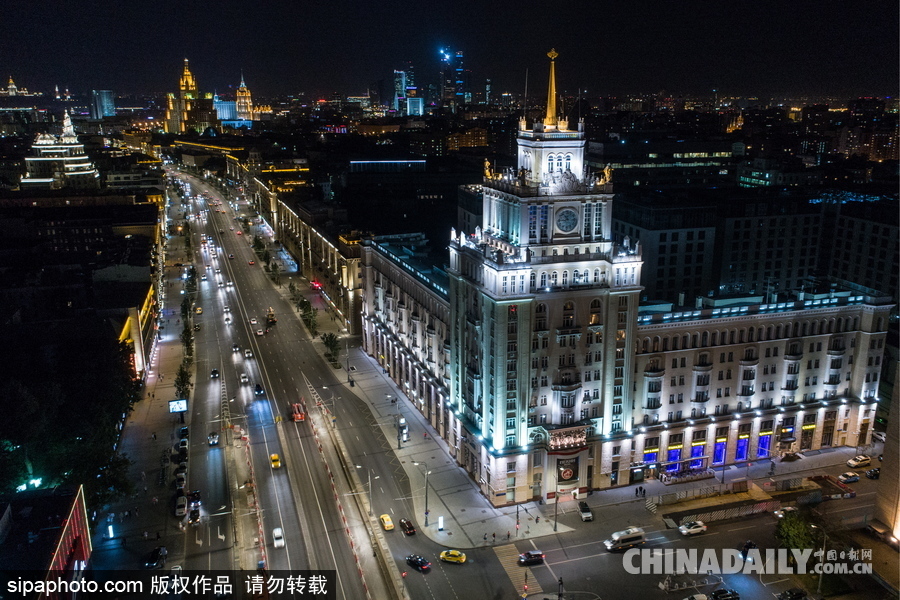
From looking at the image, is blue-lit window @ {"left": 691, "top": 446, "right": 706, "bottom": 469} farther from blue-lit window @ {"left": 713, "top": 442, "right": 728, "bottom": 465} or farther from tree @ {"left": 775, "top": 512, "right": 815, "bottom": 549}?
tree @ {"left": 775, "top": 512, "right": 815, "bottom": 549}

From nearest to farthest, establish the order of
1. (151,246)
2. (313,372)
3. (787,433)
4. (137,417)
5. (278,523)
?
1. (278,523)
2. (787,433)
3. (137,417)
4. (313,372)
5. (151,246)

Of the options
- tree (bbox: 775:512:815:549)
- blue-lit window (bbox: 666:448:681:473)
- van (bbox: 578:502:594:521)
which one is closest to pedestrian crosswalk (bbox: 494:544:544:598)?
van (bbox: 578:502:594:521)

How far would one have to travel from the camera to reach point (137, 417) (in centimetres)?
→ 11275

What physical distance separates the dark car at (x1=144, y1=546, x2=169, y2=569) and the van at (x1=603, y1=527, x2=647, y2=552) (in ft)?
152

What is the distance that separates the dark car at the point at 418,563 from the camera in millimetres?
75500

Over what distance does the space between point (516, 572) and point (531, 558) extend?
7.29ft

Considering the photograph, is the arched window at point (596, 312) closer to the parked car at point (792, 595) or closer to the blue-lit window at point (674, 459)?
the blue-lit window at point (674, 459)

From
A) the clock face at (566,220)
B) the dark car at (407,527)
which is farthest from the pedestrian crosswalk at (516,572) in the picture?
the clock face at (566,220)

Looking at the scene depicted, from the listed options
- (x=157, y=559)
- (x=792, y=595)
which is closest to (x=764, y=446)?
(x=792, y=595)

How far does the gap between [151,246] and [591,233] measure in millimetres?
129620

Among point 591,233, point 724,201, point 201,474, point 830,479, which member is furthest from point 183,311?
point 830,479

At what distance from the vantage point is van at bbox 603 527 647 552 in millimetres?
78544

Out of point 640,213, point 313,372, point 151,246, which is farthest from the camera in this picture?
point 151,246

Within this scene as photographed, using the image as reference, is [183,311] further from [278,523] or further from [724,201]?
[724,201]
